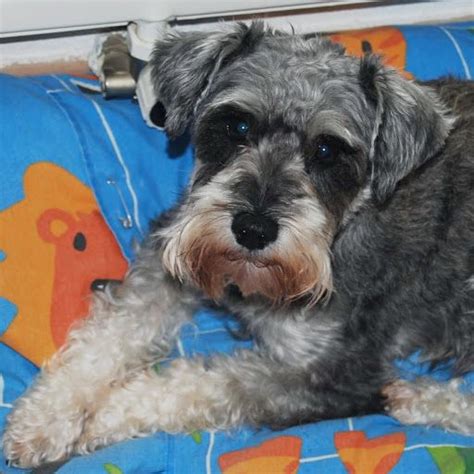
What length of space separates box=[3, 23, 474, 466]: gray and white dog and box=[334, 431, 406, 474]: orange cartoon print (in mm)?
122

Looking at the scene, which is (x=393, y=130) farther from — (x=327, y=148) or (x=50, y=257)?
(x=50, y=257)

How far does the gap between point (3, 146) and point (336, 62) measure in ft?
4.80

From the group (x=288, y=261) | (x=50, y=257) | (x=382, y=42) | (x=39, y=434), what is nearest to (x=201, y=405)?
(x=39, y=434)

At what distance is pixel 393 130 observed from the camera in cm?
346

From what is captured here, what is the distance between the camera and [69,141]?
13.9 feet

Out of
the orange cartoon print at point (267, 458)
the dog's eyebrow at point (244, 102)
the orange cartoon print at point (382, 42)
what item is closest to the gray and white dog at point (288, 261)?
the dog's eyebrow at point (244, 102)

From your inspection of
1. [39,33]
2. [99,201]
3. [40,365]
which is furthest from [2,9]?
[40,365]

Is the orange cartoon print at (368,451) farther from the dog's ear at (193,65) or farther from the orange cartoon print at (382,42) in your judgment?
the orange cartoon print at (382,42)

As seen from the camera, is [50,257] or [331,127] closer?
[331,127]

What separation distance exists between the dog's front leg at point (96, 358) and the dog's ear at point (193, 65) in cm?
70

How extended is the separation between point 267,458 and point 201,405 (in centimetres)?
33

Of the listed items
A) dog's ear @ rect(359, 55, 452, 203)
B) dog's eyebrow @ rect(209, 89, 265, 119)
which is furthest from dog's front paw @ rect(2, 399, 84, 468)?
dog's ear @ rect(359, 55, 452, 203)

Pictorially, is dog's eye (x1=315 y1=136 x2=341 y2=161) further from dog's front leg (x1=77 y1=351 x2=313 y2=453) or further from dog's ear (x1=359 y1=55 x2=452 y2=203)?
dog's front leg (x1=77 y1=351 x2=313 y2=453)

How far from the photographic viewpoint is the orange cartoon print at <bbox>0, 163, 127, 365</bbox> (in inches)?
154
